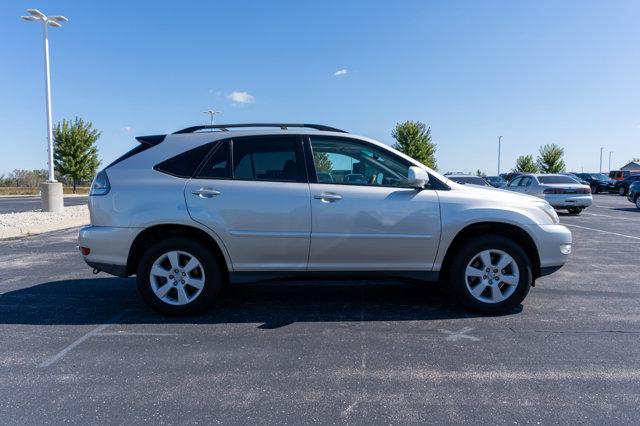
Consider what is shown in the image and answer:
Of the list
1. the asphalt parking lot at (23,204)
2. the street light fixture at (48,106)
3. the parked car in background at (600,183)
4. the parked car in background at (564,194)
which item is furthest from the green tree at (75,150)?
the parked car in background at (600,183)

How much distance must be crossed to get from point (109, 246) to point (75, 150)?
32721 mm

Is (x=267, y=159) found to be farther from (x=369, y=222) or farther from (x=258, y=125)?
(x=369, y=222)

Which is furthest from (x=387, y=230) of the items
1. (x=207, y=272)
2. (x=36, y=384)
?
(x=36, y=384)

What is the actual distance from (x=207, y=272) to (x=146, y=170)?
1184mm

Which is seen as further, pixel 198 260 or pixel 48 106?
pixel 48 106

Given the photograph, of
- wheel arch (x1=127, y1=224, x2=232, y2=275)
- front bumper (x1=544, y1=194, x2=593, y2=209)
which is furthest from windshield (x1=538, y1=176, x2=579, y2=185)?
wheel arch (x1=127, y1=224, x2=232, y2=275)

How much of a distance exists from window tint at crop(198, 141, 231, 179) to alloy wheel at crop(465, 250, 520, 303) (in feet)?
8.52

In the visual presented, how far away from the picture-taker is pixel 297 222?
4.36m

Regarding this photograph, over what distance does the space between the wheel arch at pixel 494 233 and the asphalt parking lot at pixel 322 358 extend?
0.52 m

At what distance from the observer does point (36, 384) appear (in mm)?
3172

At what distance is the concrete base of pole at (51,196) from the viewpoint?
1515 cm

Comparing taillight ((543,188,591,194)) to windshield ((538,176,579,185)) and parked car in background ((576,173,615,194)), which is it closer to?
windshield ((538,176,579,185))

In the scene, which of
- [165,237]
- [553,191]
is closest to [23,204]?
[165,237]

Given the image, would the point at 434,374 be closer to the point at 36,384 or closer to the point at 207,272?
the point at 207,272
